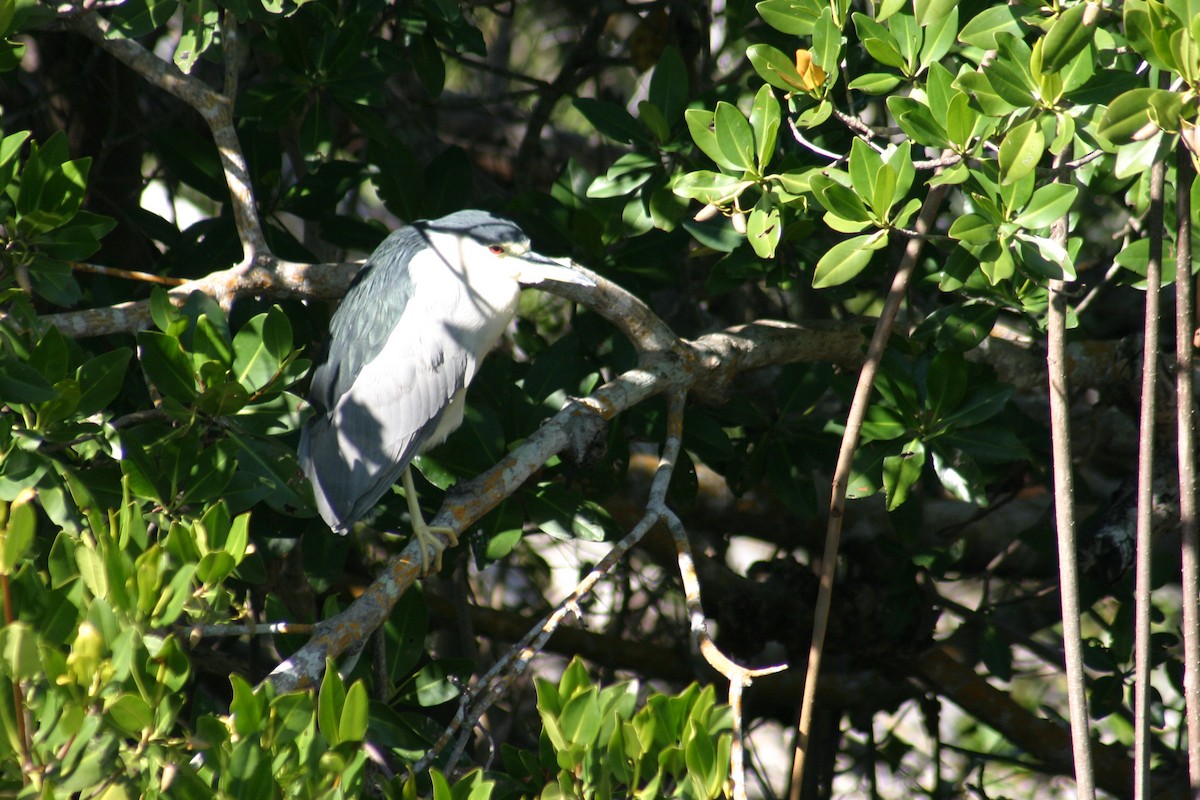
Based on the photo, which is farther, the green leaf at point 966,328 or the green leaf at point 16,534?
the green leaf at point 966,328

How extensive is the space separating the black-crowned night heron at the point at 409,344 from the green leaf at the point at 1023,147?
3.50ft

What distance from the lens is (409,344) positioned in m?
2.60

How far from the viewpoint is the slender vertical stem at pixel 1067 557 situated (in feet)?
4.78

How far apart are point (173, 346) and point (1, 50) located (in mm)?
692

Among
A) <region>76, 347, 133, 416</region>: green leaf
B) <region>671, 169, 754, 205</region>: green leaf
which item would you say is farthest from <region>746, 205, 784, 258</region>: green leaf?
<region>76, 347, 133, 416</region>: green leaf

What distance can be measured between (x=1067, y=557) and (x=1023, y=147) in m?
0.60

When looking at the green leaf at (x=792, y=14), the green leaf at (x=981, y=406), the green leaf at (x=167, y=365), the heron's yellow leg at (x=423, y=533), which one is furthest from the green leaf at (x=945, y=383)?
the green leaf at (x=167, y=365)

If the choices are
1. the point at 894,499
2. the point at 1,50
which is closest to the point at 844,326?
the point at 894,499

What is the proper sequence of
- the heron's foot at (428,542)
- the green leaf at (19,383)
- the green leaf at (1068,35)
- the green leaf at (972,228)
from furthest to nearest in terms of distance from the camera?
1. the heron's foot at (428,542)
2. the green leaf at (972,228)
3. the green leaf at (19,383)
4. the green leaf at (1068,35)

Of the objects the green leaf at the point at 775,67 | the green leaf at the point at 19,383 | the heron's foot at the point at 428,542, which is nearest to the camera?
the green leaf at the point at 19,383

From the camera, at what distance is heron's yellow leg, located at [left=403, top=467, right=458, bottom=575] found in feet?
7.19

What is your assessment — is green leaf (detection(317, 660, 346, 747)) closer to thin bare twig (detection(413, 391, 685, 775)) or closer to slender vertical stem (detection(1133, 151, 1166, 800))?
thin bare twig (detection(413, 391, 685, 775))

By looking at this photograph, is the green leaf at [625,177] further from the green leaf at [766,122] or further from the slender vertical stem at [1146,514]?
the slender vertical stem at [1146,514]

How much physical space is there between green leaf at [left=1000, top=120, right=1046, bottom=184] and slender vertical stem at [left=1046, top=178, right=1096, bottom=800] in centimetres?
16
